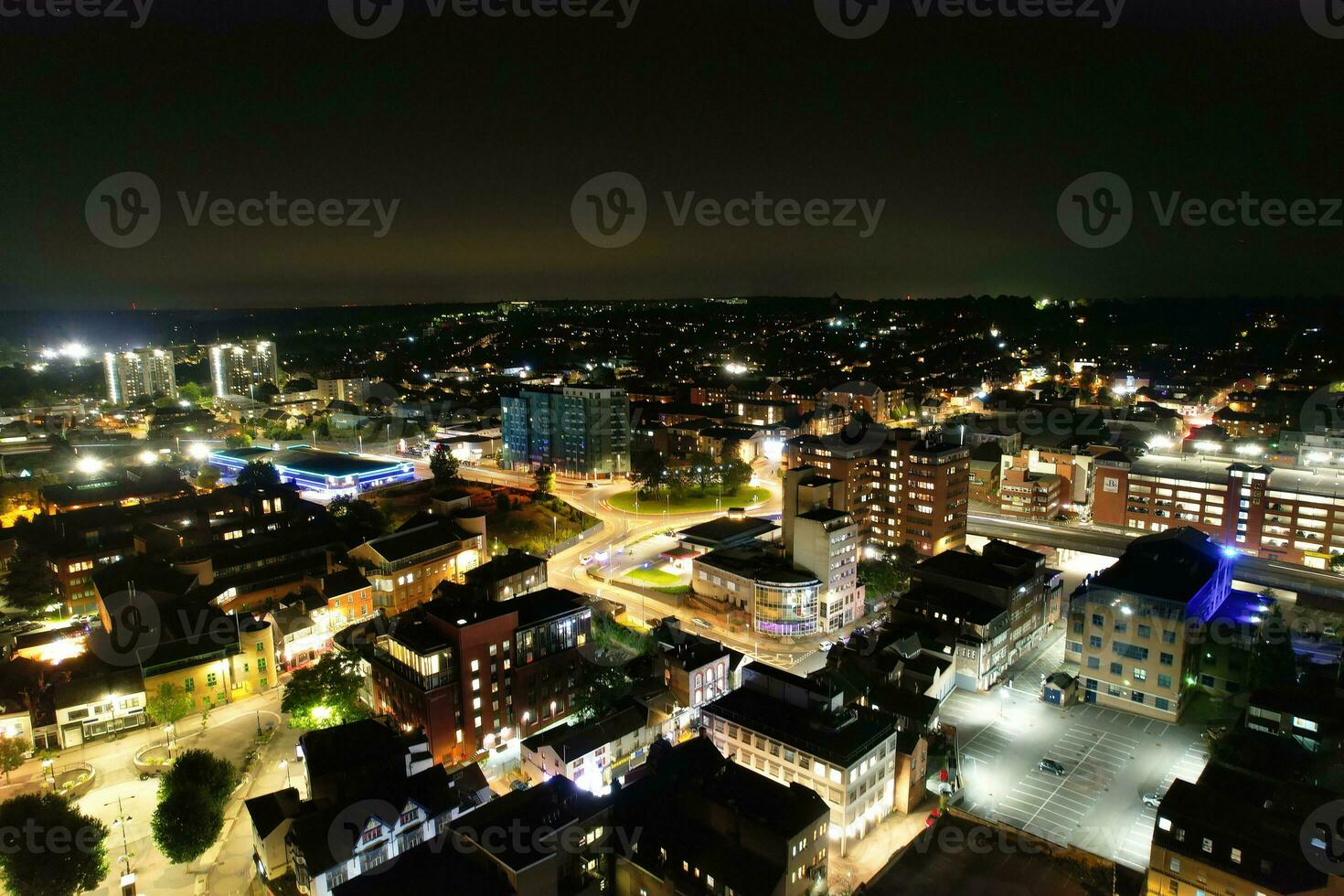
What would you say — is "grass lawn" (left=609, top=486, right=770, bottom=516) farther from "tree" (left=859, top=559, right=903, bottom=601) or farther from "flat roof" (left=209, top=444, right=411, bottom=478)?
"flat roof" (left=209, top=444, right=411, bottom=478)

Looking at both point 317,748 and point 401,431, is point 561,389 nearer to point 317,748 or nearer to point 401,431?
point 401,431

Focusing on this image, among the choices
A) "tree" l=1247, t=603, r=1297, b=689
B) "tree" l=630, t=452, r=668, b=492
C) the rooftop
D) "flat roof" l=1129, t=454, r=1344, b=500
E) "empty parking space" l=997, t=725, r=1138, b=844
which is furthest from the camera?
"tree" l=630, t=452, r=668, b=492

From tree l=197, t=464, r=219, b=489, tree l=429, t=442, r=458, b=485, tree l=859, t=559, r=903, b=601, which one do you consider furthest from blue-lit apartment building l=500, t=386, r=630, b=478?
tree l=859, t=559, r=903, b=601

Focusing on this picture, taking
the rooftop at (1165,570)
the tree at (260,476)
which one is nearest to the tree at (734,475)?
the rooftop at (1165,570)

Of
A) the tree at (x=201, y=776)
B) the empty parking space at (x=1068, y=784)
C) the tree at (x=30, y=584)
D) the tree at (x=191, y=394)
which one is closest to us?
the tree at (x=201, y=776)

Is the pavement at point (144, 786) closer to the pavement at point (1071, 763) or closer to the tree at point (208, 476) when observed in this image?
the pavement at point (1071, 763)

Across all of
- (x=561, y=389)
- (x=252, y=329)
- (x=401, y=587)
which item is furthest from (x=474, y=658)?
(x=252, y=329)
